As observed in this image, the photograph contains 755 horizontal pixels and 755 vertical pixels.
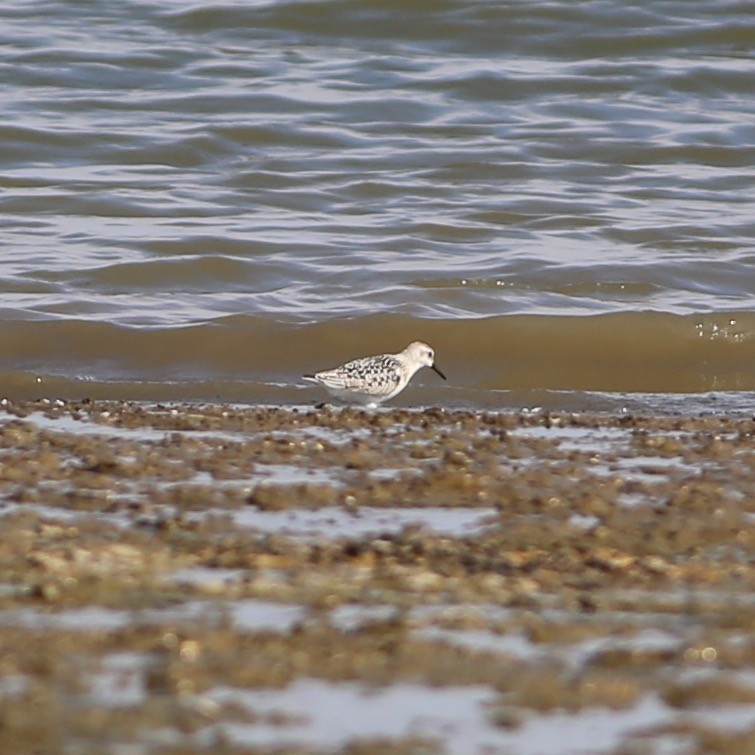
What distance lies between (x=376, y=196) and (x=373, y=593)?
9.21 metres

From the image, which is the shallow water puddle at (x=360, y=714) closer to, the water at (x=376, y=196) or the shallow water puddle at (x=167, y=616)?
the shallow water puddle at (x=167, y=616)

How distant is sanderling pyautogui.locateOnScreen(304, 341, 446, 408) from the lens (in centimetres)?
855

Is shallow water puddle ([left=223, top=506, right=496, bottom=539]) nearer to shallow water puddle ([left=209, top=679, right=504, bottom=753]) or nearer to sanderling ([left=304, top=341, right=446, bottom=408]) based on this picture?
shallow water puddle ([left=209, top=679, right=504, bottom=753])

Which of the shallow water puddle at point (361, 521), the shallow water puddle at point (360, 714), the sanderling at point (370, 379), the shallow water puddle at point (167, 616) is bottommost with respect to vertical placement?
the sanderling at point (370, 379)

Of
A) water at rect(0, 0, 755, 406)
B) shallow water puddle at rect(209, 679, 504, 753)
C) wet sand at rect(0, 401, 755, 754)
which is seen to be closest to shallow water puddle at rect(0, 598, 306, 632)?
wet sand at rect(0, 401, 755, 754)

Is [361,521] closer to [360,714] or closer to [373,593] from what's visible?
[373,593]

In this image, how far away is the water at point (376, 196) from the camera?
9.98m

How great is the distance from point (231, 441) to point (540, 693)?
3.23 m

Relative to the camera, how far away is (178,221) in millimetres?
12570

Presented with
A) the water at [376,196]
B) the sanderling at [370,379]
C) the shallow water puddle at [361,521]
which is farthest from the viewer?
the water at [376,196]

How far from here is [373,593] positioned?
14.6 feet

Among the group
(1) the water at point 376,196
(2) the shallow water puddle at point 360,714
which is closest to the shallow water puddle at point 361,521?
(2) the shallow water puddle at point 360,714

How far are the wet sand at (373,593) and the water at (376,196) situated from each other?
9.52 ft

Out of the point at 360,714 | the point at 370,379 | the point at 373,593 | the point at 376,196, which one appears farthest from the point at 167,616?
the point at 376,196
